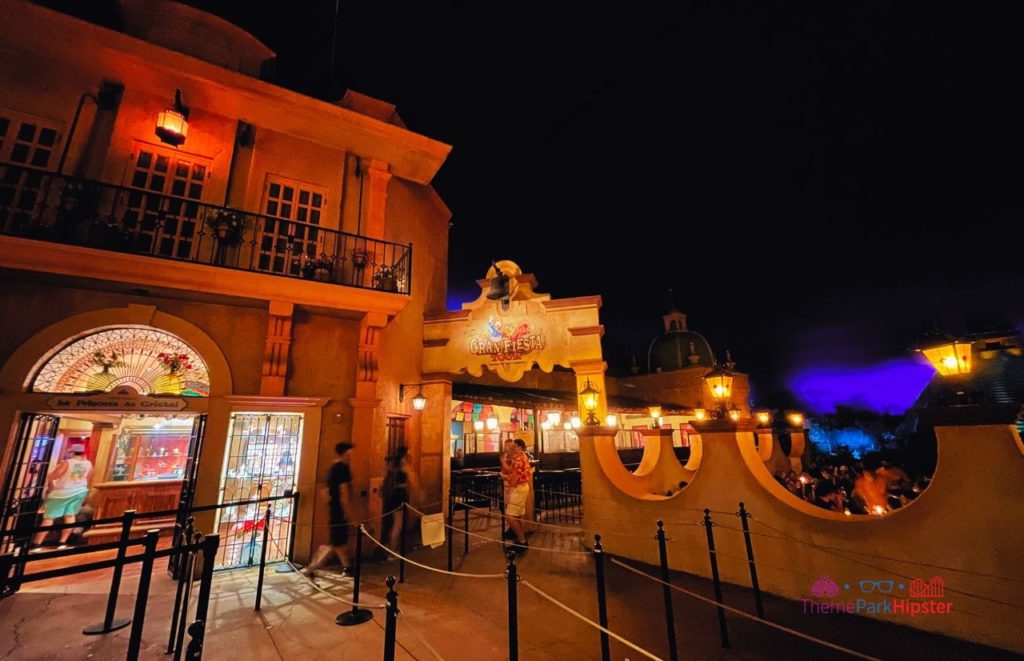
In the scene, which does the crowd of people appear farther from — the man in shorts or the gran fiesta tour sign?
the man in shorts

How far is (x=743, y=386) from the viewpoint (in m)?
33.7

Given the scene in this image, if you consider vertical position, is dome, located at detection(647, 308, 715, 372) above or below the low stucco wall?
above

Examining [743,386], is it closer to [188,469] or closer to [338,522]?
[338,522]

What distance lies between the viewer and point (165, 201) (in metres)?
7.58

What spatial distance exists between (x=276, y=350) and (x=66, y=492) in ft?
15.7

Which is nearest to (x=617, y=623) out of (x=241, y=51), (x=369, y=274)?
(x=369, y=274)

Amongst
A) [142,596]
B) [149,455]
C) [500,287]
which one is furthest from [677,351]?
[142,596]

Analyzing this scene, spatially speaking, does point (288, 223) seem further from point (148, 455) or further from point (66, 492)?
point (148, 455)

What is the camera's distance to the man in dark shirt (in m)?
7.20

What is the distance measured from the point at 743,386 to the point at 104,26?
130 ft

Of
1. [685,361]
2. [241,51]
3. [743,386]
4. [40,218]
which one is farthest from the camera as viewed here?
[685,361]

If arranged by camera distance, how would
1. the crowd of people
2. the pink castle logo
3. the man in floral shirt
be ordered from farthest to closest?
1. the man in floral shirt
2. the crowd of people
3. the pink castle logo

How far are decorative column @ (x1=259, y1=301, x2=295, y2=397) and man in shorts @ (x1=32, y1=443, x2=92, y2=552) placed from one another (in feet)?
13.4

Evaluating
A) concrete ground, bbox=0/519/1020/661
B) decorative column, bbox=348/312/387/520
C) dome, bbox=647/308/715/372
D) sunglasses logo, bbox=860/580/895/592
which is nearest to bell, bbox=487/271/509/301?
decorative column, bbox=348/312/387/520
